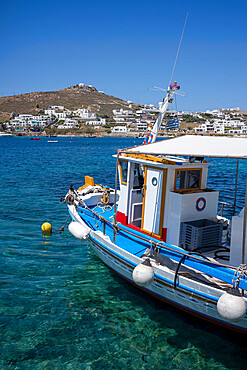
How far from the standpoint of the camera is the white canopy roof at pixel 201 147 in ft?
20.2

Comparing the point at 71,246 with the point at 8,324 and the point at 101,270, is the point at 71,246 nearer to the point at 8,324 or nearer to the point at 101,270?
the point at 101,270

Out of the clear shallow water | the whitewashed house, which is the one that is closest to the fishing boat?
the clear shallow water

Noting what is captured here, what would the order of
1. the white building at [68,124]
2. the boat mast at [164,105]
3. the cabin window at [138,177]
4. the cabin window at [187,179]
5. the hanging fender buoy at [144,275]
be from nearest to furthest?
1. the hanging fender buoy at [144,275]
2. the cabin window at [187,179]
3. the cabin window at [138,177]
4. the boat mast at [164,105]
5. the white building at [68,124]

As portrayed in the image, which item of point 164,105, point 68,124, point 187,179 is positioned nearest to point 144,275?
point 187,179

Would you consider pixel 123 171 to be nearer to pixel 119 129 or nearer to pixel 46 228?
pixel 46 228

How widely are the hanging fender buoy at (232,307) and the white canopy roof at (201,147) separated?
97.0 inches

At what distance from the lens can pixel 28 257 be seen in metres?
10.7

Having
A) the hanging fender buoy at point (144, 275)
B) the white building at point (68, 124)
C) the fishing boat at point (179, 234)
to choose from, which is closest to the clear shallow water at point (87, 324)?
the fishing boat at point (179, 234)

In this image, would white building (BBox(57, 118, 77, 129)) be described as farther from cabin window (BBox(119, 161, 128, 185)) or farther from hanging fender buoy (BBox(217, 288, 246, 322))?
hanging fender buoy (BBox(217, 288, 246, 322))

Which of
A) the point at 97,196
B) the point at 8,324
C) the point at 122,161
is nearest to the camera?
the point at 8,324

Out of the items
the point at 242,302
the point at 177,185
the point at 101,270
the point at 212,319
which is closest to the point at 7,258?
the point at 101,270

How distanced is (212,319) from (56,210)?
Result: 1177 cm

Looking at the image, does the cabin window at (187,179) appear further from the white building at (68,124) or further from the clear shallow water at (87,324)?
the white building at (68,124)

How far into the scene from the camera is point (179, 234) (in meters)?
8.02
